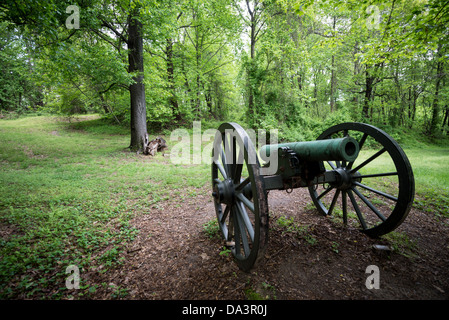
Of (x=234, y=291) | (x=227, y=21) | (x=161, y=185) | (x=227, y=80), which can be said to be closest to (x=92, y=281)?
(x=234, y=291)

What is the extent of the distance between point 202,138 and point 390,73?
13.3 meters

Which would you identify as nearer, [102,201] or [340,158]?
[340,158]

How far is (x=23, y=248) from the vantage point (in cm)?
248

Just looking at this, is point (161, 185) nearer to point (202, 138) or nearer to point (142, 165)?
point (142, 165)

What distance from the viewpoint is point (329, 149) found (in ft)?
6.22

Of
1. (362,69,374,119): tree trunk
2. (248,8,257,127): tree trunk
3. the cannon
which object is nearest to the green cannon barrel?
the cannon

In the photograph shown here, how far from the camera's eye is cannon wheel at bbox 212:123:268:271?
1586mm

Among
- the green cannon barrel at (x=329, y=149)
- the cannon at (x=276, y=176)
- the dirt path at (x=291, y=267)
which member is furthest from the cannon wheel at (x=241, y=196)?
the green cannon barrel at (x=329, y=149)

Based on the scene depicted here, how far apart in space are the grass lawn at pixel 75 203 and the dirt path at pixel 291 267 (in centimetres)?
45

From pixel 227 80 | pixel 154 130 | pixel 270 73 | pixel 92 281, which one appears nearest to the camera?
pixel 92 281

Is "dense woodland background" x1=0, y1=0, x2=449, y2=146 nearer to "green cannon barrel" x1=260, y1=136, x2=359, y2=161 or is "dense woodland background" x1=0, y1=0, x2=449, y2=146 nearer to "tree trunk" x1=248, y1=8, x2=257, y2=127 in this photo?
"tree trunk" x1=248, y1=8, x2=257, y2=127

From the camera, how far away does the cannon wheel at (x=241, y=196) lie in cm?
159

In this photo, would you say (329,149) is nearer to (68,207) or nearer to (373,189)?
(373,189)

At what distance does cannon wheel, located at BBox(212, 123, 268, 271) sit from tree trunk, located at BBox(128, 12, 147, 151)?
7504mm
